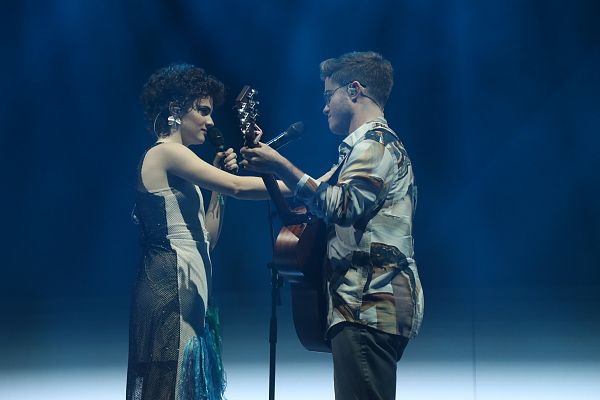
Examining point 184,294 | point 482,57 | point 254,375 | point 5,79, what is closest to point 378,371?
point 184,294

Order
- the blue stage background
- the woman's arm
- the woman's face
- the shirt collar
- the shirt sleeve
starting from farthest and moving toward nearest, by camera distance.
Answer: the blue stage background, the woman's face, the woman's arm, the shirt collar, the shirt sleeve

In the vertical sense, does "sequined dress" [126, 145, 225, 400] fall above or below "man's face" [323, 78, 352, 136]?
below

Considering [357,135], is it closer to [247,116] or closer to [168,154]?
[247,116]

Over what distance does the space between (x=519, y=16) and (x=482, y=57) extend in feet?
0.99

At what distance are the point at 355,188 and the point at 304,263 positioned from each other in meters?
0.30

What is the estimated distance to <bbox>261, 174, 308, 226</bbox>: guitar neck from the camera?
2182 millimetres

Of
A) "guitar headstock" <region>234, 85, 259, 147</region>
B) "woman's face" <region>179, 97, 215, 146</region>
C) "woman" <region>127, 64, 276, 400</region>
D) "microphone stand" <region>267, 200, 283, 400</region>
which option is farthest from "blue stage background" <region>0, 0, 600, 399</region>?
"guitar headstock" <region>234, 85, 259, 147</region>

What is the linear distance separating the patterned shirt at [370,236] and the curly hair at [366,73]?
0.16 meters

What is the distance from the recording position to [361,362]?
2.00m

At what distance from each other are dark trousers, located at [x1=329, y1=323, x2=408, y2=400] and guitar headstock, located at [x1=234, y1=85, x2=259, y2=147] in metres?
0.52

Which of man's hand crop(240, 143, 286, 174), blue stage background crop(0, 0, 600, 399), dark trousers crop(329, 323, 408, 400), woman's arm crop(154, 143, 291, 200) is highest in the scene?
blue stage background crop(0, 0, 600, 399)

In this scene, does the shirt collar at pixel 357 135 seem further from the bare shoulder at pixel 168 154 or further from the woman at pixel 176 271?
the bare shoulder at pixel 168 154

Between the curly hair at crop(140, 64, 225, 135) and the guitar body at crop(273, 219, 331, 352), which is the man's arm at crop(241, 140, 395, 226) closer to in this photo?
the guitar body at crop(273, 219, 331, 352)

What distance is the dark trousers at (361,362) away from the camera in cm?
200
